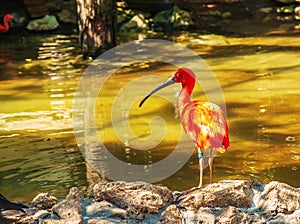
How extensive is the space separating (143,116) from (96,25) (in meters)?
3.89

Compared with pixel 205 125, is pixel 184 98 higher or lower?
higher

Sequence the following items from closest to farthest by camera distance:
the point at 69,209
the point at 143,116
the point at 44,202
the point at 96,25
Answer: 1. the point at 69,209
2. the point at 44,202
3. the point at 143,116
4. the point at 96,25

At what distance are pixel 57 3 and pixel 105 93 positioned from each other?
270 inches

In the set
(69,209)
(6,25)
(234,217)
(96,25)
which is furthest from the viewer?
(6,25)

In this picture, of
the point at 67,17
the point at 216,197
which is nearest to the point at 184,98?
the point at 216,197

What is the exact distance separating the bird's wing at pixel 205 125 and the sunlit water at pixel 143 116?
1.20 m

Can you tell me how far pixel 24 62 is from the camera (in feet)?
36.7

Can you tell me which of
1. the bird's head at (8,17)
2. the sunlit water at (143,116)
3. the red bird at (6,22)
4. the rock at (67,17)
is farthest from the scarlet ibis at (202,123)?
the rock at (67,17)

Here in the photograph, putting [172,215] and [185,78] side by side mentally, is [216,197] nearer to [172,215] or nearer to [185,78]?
[172,215]

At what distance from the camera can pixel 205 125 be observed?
4.30 m

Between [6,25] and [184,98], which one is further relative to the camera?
[6,25]

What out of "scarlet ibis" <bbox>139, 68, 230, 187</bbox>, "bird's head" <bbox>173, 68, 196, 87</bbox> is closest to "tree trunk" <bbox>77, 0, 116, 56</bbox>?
"bird's head" <bbox>173, 68, 196, 87</bbox>

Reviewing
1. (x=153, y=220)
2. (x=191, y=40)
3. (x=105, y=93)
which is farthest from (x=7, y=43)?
(x=153, y=220)

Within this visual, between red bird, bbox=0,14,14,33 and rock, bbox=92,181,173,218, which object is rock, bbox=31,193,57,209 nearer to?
rock, bbox=92,181,173,218
